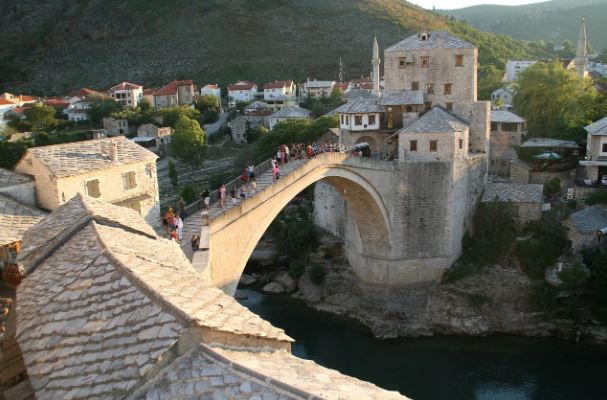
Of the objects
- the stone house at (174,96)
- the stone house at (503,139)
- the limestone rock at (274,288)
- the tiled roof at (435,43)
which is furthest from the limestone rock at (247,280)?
the stone house at (174,96)

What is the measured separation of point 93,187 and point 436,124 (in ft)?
56.3

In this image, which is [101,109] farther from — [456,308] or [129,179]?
[129,179]

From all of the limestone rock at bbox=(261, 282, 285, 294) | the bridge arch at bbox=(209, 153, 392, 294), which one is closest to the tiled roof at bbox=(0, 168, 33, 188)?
the bridge arch at bbox=(209, 153, 392, 294)

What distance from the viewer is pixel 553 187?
32031mm

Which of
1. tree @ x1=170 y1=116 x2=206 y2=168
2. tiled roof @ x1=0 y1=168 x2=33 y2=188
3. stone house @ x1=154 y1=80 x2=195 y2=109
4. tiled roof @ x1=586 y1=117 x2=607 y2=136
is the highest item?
stone house @ x1=154 y1=80 x2=195 y2=109

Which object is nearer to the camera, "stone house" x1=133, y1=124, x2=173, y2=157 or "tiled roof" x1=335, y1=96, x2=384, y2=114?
"tiled roof" x1=335, y1=96, x2=384, y2=114

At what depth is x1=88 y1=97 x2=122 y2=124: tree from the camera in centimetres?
6067

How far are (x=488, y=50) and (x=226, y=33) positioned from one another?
4418cm

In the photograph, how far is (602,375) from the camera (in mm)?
23500

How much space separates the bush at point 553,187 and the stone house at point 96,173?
903 inches

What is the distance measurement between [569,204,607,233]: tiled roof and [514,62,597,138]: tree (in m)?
10.6

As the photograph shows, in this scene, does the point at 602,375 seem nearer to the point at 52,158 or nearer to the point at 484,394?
the point at 484,394

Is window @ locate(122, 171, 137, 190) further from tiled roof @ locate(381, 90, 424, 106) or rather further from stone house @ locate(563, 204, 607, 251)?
stone house @ locate(563, 204, 607, 251)

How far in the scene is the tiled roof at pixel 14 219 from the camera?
11.8 m
